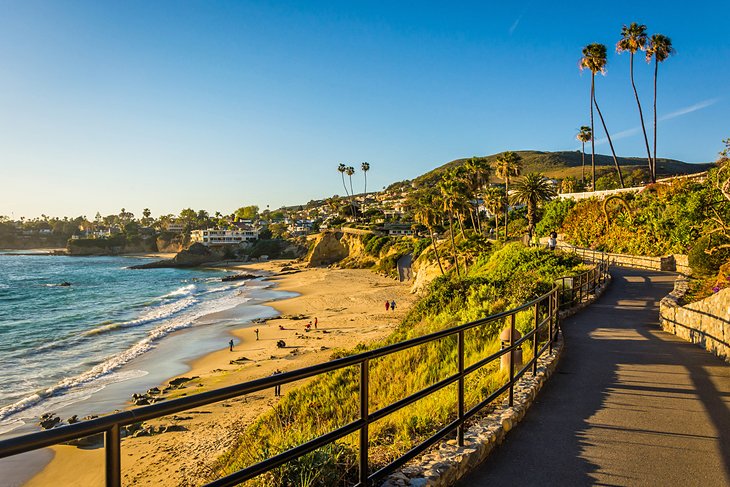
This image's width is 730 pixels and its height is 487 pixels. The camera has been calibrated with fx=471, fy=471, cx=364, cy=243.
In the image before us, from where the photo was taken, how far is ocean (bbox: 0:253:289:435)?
18.3 m

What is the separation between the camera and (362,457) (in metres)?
3.18

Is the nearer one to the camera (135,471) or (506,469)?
(506,469)

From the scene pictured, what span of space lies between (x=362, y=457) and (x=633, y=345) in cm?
870

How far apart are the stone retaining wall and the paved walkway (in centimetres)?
11

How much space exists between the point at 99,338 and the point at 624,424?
31518mm

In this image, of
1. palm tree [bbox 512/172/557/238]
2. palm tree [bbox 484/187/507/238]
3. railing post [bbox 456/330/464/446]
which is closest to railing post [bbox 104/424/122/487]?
railing post [bbox 456/330/464/446]

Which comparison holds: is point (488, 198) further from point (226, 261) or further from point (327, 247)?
Answer: point (226, 261)

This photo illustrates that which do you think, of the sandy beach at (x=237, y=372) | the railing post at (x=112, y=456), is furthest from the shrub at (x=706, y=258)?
the railing post at (x=112, y=456)

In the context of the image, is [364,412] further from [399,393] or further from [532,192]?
[532,192]

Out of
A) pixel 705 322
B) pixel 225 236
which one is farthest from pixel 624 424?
pixel 225 236

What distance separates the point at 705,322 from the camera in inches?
378

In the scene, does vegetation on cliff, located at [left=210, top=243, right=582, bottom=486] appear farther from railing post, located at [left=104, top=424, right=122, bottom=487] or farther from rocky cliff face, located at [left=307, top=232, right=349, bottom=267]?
rocky cliff face, located at [left=307, top=232, right=349, bottom=267]

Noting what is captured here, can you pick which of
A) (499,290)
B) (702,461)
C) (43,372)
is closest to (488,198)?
(499,290)

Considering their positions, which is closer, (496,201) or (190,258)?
(496,201)
